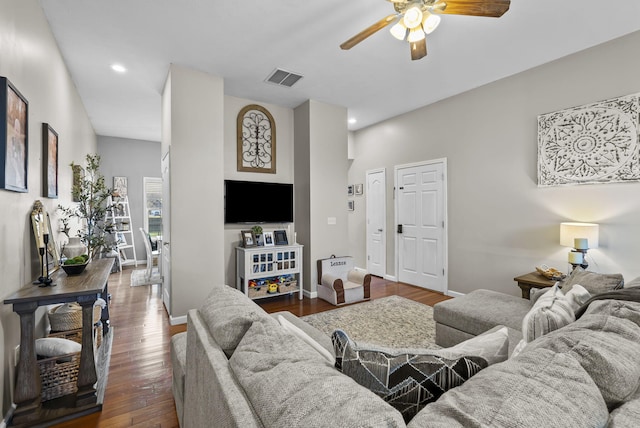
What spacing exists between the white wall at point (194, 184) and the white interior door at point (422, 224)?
9.76ft

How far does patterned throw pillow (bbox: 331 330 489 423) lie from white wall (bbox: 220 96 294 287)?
139 inches

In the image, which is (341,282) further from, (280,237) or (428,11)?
(428,11)

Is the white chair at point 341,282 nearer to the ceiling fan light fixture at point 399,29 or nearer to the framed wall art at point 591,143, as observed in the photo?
the framed wall art at point 591,143

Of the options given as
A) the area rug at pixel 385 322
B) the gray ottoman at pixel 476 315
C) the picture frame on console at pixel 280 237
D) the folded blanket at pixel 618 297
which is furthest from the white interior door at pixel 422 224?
the folded blanket at pixel 618 297

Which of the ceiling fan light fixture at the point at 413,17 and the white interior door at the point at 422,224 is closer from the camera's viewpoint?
the ceiling fan light fixture at the point at 413,17

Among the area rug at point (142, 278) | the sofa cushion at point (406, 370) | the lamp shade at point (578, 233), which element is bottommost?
the area rug at point (142, 278)

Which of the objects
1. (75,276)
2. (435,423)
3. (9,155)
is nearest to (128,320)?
(75,276)

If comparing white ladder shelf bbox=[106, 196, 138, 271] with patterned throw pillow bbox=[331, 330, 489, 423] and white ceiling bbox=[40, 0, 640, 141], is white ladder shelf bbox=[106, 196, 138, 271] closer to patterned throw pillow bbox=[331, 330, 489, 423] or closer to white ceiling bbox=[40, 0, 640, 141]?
white ceiling bbox=[40, 0, 640, 141]

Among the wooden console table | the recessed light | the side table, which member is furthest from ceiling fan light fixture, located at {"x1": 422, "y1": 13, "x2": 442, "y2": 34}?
the recessed light

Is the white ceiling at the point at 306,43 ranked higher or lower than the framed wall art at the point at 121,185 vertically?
higher

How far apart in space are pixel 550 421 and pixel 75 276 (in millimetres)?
2817

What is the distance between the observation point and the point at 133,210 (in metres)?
A: 6.66

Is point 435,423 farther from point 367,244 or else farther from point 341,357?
point 367,244

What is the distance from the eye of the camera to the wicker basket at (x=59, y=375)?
190 centimetres
